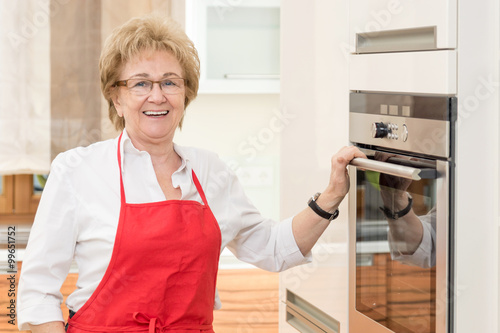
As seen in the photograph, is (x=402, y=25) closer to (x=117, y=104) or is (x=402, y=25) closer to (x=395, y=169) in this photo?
(x=395, y=169)

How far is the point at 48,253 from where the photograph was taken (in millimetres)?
1418

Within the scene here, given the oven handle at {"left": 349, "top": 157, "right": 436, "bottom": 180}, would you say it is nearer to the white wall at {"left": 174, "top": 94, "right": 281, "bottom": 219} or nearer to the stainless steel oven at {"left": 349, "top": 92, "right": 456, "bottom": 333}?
the stainless steel oven at {"left": 349, "top": 92, "right": 456, "bottom": 333}

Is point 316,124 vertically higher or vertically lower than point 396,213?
higher

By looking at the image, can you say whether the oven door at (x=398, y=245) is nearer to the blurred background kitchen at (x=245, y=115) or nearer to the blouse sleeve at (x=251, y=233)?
the blurred background kitchen at (x=245, y=115)

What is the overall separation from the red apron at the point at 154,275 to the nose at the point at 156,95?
0.47 ft

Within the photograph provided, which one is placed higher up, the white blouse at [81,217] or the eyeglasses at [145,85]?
the eyeglasses at [145,85]

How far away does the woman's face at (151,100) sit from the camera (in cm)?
147

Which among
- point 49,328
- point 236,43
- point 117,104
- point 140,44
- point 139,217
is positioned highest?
point 236,43

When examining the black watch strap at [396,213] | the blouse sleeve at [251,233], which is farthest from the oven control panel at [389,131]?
the blouse sleeve at [251,233]

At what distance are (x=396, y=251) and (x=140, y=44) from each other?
0.68 m

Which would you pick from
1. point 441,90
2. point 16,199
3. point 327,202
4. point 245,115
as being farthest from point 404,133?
point 16,199

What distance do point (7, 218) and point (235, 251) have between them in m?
1.64

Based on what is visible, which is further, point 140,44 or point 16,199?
point 16,199

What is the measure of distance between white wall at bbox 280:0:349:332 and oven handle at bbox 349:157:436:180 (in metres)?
0.19
